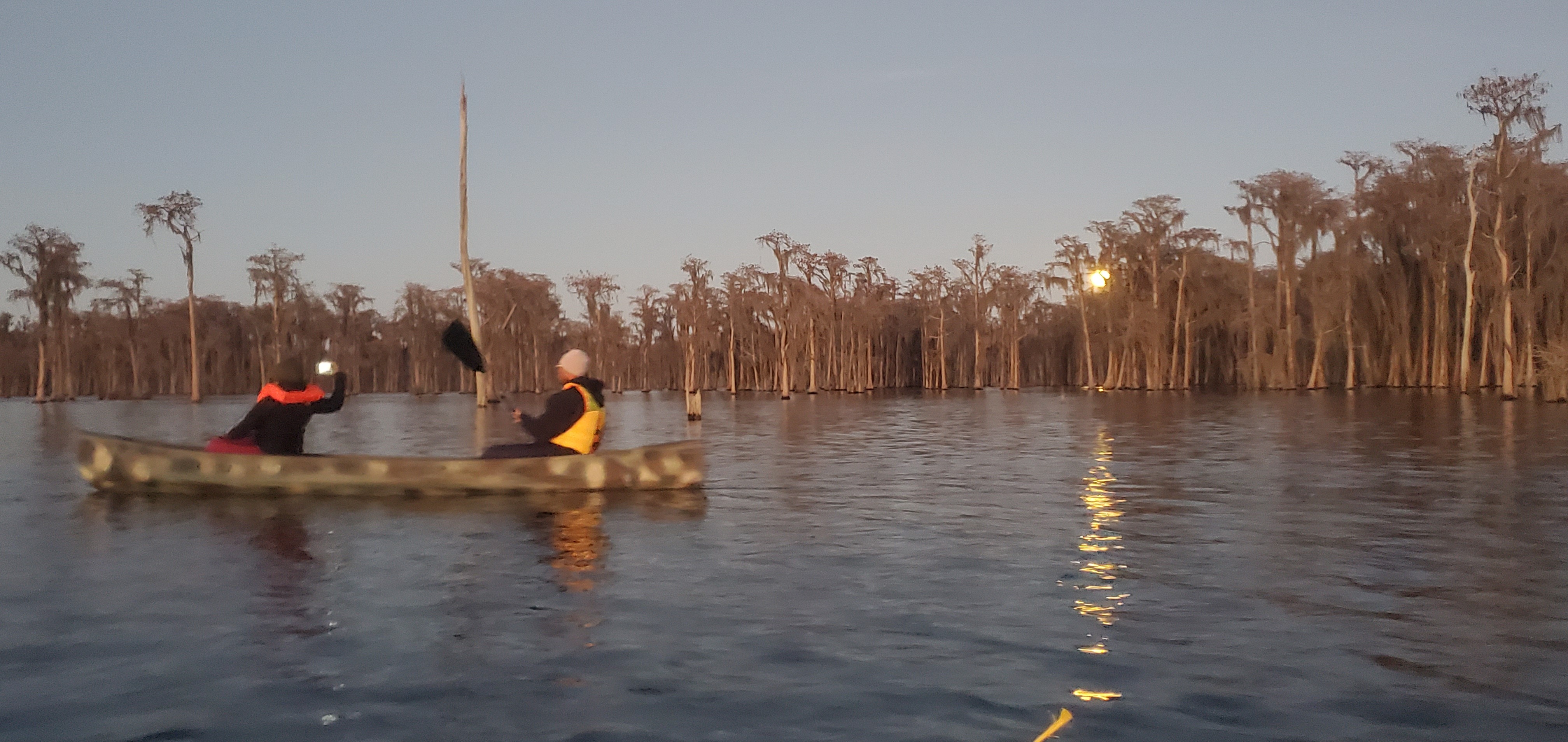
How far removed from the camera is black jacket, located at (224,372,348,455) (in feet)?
52.5

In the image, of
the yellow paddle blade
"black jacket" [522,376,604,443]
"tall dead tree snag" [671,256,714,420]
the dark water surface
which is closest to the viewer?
the yellow paddle blade

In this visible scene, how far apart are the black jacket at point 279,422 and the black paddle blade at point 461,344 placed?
158 centimetres

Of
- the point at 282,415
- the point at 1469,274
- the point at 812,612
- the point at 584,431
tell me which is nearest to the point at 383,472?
the point at 282,415

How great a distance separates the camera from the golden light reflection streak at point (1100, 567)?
7316mm

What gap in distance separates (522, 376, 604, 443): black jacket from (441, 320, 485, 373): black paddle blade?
73.5 inches

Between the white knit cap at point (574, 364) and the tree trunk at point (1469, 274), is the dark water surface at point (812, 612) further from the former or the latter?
the tree trunk at point (1469, 274)

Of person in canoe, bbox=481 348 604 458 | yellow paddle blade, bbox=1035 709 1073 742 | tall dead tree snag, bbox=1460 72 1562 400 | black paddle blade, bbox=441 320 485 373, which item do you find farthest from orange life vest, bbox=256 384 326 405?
tall dead tree snag, bbox=1460 72 1562 400

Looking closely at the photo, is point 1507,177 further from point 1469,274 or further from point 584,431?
point 584,431

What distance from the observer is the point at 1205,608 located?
336 inches

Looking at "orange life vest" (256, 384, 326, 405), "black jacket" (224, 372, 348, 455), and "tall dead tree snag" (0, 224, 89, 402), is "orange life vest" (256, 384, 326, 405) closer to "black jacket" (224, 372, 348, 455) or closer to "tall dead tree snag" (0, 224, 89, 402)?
"black jacket" (224, 372, 348, 455)

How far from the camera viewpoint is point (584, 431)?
15.9m

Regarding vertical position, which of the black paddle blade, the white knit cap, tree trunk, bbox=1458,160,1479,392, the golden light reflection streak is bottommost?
the golden light reflection streak

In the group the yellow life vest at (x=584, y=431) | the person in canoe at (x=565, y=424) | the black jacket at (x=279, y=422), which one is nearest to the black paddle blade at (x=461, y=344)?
the black jacket at (x=279, y=422)

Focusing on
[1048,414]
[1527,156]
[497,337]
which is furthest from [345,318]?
[1527,156]
